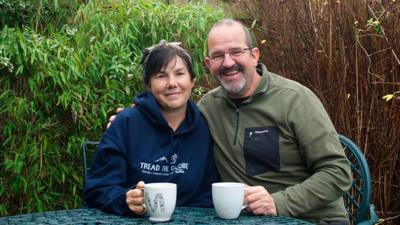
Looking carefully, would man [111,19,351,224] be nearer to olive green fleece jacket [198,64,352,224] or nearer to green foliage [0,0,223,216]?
olive green fleece jacket [198,64,352,224]

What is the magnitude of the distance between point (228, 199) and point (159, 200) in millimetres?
199

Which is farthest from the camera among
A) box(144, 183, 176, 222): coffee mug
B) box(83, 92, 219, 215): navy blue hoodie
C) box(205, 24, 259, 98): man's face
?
box(205, 24, 259, 98): man's face

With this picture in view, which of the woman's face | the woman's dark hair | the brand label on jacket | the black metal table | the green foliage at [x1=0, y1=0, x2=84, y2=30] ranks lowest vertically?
the black metal table

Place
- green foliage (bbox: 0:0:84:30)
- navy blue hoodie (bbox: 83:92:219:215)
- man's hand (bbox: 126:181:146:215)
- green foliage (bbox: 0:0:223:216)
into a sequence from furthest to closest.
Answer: green foliage (bbox: 0:0:84:30) < green foliage (bbox: 0:0:223:216) < navy blue hoodie (bbox: 83:92:219:215) < man's hand (bbox: 126:181:146:215)

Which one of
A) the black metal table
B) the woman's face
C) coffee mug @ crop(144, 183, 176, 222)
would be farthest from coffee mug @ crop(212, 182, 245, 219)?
the woman's face

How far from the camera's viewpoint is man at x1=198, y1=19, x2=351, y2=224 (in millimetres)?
2215

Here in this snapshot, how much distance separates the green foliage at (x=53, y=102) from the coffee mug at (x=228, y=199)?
1675mm

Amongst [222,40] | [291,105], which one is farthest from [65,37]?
[291,105]

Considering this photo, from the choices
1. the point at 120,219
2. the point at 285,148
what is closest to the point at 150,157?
the point at 120,219

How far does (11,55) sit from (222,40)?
4.50 feet

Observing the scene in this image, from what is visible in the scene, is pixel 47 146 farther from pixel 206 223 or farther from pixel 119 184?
pixel 206 223

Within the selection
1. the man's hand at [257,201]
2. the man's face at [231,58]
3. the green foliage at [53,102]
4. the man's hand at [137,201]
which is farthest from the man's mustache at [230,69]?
the green foliage at [53,102]

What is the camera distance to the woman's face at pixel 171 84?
7.61ft

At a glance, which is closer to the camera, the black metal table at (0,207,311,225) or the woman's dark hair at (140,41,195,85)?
the black metal table at (0,207,311,225)
